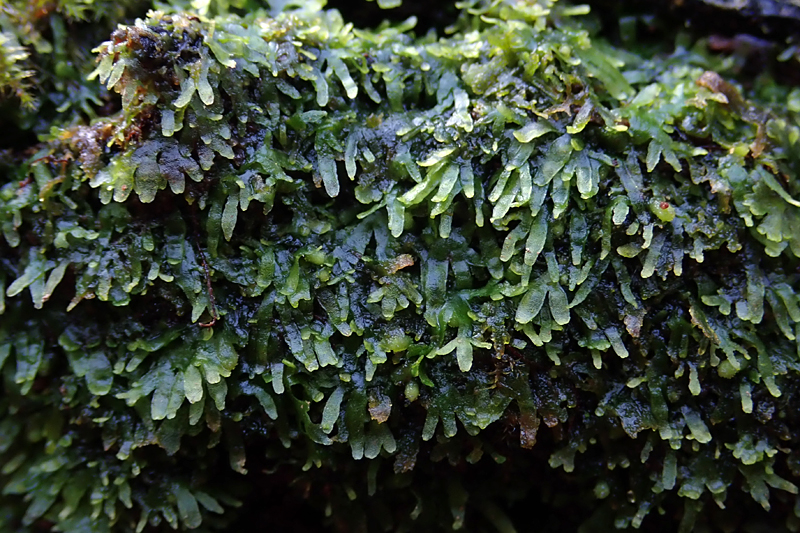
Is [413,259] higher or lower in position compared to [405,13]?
lower

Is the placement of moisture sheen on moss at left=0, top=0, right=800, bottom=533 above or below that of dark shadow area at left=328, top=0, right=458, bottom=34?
below

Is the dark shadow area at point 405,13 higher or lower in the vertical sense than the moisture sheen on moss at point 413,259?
higher

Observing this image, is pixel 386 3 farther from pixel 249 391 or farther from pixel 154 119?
pixel 249 391

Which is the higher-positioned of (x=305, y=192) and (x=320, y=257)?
(x=305, y=192)

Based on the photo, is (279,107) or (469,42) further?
(469,42)

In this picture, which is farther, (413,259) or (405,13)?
(405,13)

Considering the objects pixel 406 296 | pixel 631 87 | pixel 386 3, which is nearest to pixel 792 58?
pixel 631 87

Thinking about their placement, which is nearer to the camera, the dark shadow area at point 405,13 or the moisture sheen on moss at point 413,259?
the moisture sheen on moss at point 413,259

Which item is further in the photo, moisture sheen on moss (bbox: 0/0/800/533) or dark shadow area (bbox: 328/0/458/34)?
dark shadow area (bbox: 328/0/458/34)
